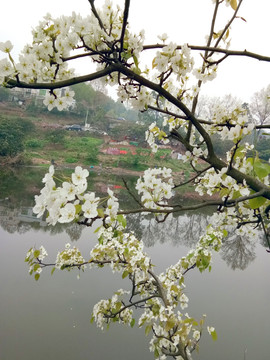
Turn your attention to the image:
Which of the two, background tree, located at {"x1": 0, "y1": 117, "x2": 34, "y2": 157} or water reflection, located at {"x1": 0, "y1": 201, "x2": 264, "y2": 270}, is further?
background tree, located at {"x1": 0, "y1": 117, "x2": 34, "y2": 157}

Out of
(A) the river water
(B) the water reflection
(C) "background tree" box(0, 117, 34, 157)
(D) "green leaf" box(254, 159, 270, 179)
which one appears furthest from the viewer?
(C) "background tree" box(0, 117, 34, 157)

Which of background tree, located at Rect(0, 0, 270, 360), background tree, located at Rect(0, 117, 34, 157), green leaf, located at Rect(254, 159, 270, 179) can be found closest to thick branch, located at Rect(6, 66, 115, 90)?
background tree, located at Rect(0, 0, 270, 360)

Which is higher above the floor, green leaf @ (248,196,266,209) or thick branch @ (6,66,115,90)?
thick branch @ (6,66,115,90)

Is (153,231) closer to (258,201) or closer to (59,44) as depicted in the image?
(258,201)

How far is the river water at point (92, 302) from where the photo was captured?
3012mm

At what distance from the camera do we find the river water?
3.01 m

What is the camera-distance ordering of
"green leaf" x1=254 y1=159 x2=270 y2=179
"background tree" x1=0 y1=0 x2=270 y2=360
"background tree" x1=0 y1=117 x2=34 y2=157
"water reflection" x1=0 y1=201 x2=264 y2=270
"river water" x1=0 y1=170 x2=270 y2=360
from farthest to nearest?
"background tree" x1=0 y1=117 x2=34 y2=157 < "water reflection" x1=0 y1=201 x2=264 y2=270 < "river water" x1=0 y1=170 x2=270 y2=360 < "green leaf" x1=254 y1=159 x2=270 y2=179 < "background tree" x1=0 y1=0 x2=270 y2=360

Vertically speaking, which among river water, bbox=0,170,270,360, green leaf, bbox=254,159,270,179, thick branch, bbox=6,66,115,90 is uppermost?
thick branch, bbox=6,66,115,90

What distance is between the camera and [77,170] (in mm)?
738

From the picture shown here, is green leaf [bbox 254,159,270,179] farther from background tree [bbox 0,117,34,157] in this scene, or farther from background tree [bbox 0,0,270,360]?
background tree [bbox 0,117,34,157]

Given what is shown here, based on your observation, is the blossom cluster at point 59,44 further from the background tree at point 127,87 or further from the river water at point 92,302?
the river water at point 92,302

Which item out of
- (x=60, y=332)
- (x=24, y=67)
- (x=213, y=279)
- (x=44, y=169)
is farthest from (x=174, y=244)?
(x=44, y=169)

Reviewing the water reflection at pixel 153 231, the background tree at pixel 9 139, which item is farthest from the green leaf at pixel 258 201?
the background tree at pixel 9 139

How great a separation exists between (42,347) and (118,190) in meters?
8.79
